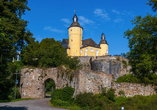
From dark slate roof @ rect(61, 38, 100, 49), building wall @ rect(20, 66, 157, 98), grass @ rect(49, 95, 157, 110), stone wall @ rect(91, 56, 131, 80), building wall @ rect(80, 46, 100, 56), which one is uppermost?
dark slate roof @ rect(61, 38, 100, 49)

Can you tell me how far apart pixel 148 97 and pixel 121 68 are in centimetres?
1603

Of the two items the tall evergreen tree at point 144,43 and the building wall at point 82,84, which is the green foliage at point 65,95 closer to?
the building wall at point 82,84

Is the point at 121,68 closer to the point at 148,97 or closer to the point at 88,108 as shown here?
the point at 148,97

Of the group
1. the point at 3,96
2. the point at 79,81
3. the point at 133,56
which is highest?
the point at 133,56

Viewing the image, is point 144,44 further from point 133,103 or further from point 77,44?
point 77,44

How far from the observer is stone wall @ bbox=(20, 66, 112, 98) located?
63.2 feet

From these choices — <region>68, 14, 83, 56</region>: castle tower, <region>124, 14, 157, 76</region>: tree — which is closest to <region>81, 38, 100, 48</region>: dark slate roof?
<region>68, 14, 83, 56</region>: castle tower

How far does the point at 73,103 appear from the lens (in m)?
19.0

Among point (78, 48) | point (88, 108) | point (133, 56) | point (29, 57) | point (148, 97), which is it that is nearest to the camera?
Answer: point (88, 108)

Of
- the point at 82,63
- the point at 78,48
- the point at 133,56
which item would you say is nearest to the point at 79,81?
the point at 133,56

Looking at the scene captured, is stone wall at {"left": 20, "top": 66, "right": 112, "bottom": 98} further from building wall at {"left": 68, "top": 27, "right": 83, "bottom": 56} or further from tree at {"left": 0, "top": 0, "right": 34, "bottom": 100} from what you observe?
building wall at {"left": 68, "top": 27, "right": 83, "bottom": 56}

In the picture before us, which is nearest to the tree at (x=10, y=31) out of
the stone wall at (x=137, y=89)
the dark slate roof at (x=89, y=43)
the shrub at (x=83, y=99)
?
the shrub at (x=83, y=99)

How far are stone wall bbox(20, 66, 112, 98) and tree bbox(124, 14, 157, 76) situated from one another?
12.0 ft

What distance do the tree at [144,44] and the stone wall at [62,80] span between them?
365cm
